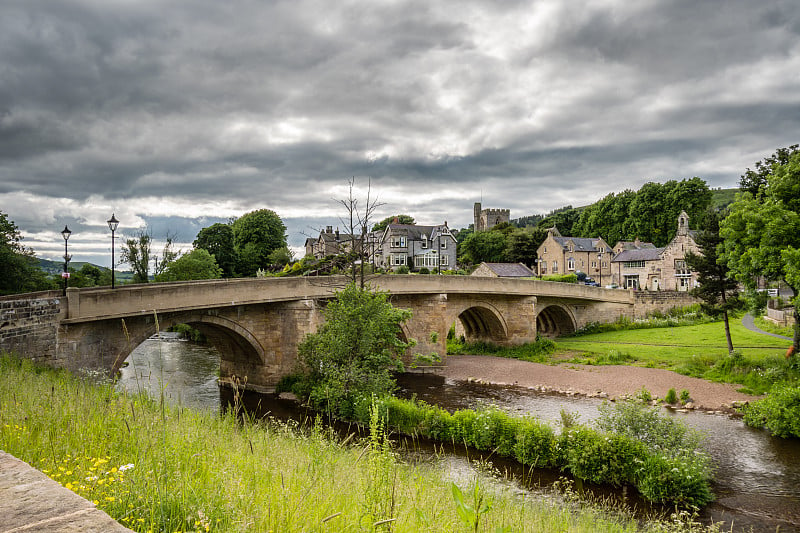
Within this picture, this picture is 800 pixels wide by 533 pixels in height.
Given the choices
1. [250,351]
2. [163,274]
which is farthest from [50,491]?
[163,274]

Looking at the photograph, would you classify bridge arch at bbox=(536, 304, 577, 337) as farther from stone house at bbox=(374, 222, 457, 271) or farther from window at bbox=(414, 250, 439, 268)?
stone house at bbox=(374, 222, 457, 271)

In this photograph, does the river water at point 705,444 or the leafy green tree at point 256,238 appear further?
the leafy green tree at point 256,238

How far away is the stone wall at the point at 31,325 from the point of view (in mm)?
13266

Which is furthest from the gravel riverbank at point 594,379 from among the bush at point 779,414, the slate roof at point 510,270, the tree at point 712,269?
the slate roof at point 510,270

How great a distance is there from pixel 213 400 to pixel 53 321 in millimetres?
7820

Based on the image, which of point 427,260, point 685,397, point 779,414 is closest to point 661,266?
point 427,260

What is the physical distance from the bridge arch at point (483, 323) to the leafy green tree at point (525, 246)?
31.7m

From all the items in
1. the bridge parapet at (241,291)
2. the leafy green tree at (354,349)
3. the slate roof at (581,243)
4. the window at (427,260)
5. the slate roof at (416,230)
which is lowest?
the leafy green tree at (354,349)

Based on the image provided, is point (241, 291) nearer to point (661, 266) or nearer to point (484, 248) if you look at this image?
point (661, 266)

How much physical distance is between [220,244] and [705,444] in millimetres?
48542

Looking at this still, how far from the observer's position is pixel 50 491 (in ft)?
7.66

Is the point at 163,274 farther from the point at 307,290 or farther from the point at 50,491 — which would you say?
the point at 50,491

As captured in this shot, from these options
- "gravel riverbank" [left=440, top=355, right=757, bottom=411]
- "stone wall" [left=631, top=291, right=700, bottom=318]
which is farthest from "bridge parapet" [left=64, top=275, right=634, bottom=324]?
"stone wall" [left=631, top=291, right=700, bottom=318]

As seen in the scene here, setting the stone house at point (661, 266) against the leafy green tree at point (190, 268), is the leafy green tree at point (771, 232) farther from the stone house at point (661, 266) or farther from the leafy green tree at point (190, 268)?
the leafy green tree at point (190, 268)
